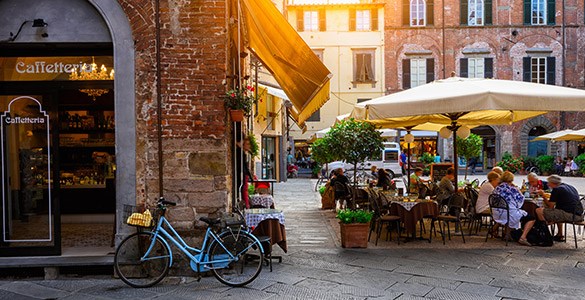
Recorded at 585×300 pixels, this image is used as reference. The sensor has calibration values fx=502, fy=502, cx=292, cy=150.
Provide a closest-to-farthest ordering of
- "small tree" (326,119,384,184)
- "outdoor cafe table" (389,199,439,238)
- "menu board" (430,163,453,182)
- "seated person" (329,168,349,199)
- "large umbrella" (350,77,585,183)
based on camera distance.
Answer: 1. "large umbrella" (350,77,585,183)
2. "outdoor cafe table" (389,199,439,238)
3. "small tree" (326,119,384,184)
4. "seated person" (329,168,349,199)
5. "menu board" (430,163,453,182)

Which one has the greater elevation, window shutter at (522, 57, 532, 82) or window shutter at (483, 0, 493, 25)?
window shutter at (483, 0, 493, 25)

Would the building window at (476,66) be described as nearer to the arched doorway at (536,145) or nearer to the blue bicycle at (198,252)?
the arched doorway at (536,145)

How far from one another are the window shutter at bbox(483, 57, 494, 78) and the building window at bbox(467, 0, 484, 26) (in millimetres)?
2262

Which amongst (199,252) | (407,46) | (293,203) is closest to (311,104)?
(199,252)

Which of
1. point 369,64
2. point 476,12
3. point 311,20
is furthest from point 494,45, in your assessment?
point 311,20

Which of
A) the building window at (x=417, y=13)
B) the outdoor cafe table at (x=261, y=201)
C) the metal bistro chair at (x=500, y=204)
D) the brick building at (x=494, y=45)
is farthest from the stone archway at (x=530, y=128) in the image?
the outdoor cafe table at (x=261, y=201)

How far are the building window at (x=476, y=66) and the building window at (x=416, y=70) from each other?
6.07 ft

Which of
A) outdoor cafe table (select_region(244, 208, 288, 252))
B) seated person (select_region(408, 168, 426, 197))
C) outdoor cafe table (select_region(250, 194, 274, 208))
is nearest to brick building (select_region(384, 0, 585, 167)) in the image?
seated person (select_region(408, 168, 426, 197))

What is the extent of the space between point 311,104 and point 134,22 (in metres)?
3.03

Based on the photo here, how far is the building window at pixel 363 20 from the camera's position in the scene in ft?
99.3

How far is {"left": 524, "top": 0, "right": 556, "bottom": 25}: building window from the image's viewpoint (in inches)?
1184

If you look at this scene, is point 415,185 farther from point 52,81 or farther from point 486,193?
point 52,81

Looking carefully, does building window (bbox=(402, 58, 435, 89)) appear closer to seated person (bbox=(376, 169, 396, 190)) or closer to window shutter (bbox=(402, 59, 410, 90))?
window shutter (bbox=(402, 59, 410, 90))

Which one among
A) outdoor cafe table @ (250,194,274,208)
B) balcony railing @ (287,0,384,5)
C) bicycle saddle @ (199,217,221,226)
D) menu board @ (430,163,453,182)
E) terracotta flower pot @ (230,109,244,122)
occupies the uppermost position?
balcony railing @ (287,0,384,5)
